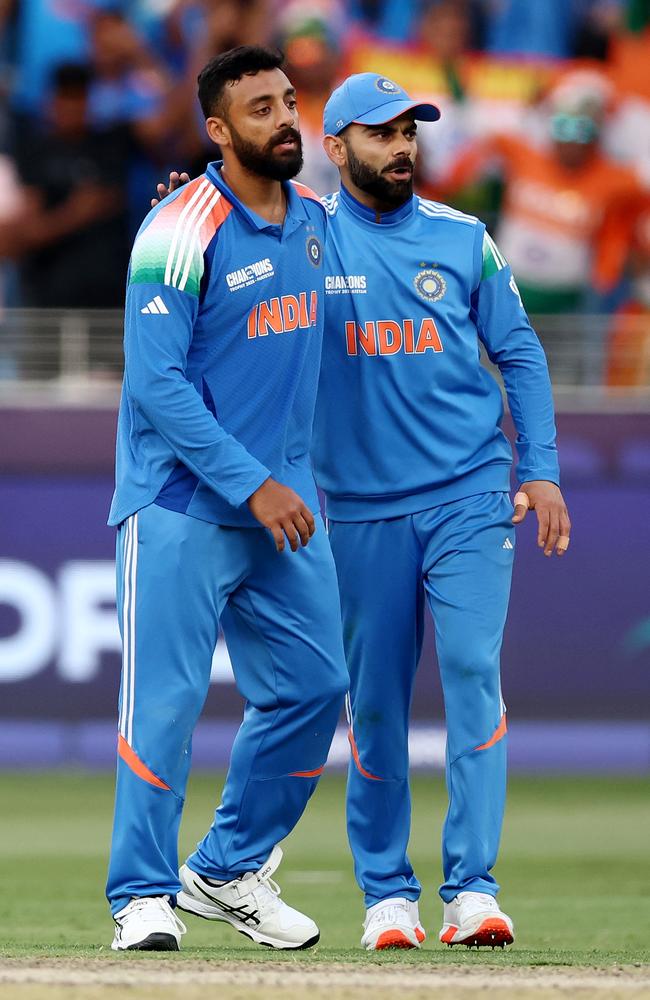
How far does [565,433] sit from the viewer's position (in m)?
9.91

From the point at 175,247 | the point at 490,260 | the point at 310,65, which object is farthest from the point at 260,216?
the point at 310,65

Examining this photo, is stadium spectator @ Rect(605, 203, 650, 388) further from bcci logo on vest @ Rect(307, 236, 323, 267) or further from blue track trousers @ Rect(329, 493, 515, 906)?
bcci logo on vest @ Rect(307, 236, 323, 267)

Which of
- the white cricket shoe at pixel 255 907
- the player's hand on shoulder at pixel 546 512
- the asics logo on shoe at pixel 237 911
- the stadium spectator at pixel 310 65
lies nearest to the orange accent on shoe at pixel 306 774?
the white cricket shoe at pixel 255 907

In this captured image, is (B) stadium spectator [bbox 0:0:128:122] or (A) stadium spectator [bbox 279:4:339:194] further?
(B) stadium spectator [bbox 0:0:128:122]

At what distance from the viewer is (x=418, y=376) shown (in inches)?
213

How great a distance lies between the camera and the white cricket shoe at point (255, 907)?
16.5 feet

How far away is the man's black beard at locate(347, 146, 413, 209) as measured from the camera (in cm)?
540

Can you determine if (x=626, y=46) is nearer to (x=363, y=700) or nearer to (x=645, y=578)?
(x=645, y=578)

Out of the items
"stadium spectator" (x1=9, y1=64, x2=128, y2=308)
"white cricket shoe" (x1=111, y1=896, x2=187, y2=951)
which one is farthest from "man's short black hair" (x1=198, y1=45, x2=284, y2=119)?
"stadium spectator" (x1=9, y1=64, x2=128, y2=308)

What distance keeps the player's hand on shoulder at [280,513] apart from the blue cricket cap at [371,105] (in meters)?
1.32

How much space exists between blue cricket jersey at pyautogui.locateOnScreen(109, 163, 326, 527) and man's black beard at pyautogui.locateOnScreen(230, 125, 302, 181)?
10 centimetres

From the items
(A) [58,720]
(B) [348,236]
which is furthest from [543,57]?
(B) [348,236]

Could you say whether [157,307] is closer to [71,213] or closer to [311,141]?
[71,213]

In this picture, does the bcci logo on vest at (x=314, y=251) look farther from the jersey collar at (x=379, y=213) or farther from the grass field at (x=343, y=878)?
the grass field at (x=343, y=878)
